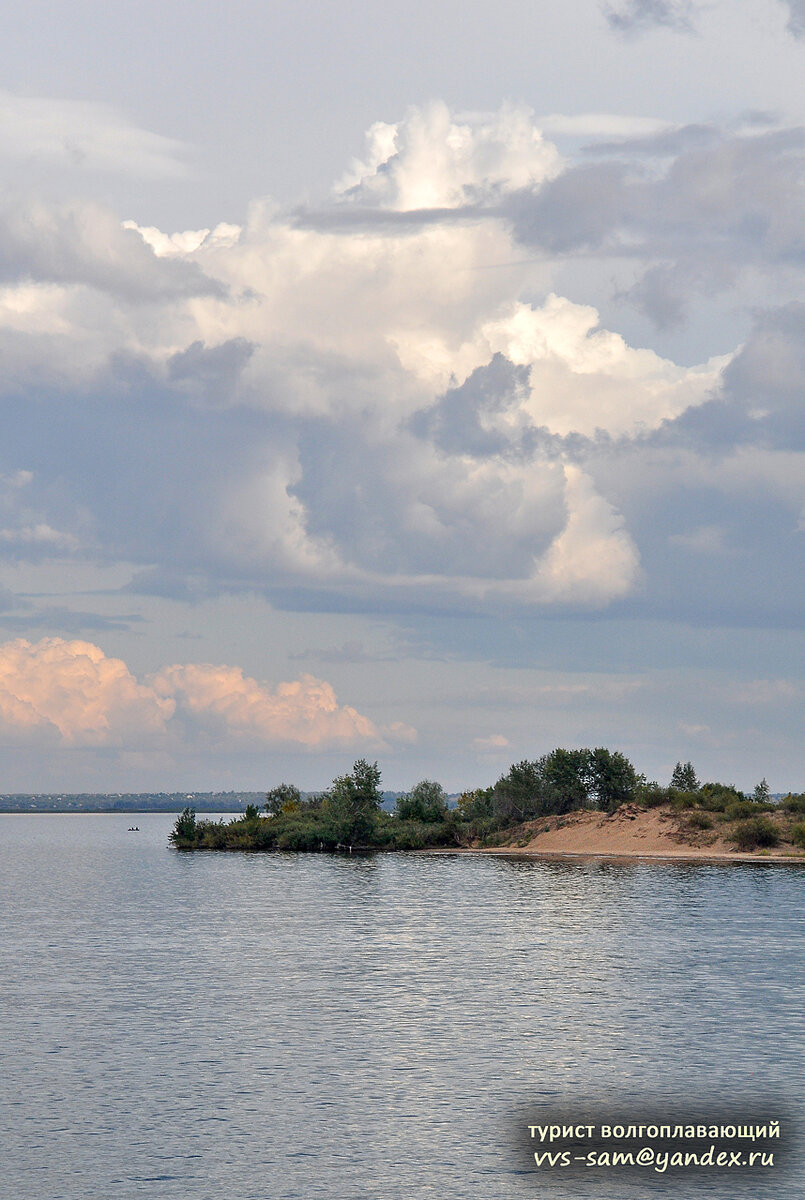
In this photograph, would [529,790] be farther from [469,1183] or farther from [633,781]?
[469,1183]

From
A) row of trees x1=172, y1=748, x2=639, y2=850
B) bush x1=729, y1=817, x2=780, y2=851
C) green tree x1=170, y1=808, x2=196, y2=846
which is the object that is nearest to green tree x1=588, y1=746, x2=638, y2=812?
row of trees x1=172, y1=748, x2=639, y2=850

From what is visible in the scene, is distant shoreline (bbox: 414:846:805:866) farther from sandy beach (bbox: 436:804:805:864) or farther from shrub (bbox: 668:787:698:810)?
shrub (bbox: 668:787:698:810)

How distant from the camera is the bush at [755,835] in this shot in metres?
140

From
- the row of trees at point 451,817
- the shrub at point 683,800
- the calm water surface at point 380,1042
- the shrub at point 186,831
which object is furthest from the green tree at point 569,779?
the calm water surface at point 380,1042

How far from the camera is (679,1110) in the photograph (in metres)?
33.5

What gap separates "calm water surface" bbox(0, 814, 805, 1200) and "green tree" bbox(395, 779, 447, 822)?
3515 inches

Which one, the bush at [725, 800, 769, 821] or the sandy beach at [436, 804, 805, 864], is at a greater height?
the bush at [725, 800, 769, 821]

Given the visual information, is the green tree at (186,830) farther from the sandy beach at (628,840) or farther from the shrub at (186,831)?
the sandy beach at (628,840)

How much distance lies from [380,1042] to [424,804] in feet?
460

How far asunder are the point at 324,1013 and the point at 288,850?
129470 millimetres

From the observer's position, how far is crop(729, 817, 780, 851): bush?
140 meters

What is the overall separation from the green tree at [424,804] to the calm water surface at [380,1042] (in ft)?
293

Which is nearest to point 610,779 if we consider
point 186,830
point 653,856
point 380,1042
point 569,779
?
point 569,779

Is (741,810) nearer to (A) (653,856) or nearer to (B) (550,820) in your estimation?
(A) (653,856)
